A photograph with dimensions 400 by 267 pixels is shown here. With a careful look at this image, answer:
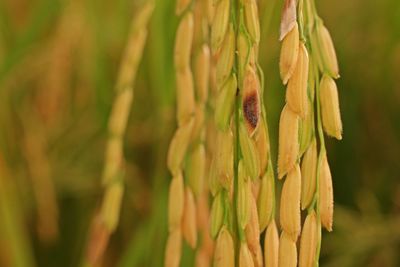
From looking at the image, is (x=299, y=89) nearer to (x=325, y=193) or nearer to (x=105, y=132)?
(x=325, y=193)

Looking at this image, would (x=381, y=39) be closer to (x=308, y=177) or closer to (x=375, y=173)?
(x=375, y=173)

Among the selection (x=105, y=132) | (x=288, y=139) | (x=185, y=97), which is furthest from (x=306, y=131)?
(x=105, y=132)

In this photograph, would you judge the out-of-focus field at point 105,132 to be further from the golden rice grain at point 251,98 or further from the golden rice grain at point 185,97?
the golden rice grain at point 251,98

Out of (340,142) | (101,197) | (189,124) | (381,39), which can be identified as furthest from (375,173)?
(189,124)

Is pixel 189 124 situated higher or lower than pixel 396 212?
higher

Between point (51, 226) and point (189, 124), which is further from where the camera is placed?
point (51, 226)

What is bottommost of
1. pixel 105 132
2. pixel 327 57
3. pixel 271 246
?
pixel 105 132
